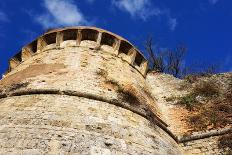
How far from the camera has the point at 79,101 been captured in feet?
22.6

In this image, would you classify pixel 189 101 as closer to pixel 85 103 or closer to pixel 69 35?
pixel 69 35

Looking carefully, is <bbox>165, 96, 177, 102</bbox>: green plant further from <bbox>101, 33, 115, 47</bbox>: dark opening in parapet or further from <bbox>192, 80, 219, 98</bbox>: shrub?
<bbox>101, 33, 115, 47</bbox>: dark opening in parapet

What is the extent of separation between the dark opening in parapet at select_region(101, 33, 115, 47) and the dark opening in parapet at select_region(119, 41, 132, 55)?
300 mm

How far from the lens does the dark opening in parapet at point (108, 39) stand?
997 cm

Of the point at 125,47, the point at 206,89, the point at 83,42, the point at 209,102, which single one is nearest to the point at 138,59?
the point at 125,47

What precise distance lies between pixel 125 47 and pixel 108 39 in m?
0.59

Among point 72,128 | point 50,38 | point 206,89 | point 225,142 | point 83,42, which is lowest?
point 72,128

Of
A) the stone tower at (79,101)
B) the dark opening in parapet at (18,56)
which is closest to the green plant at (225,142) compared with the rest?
the stone tower at (79,101)

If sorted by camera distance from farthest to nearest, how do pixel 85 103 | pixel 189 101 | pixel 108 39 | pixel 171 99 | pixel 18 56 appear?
pixel 18 56
pixel 171 99
pixel 108 39
pixel 189 101
pixel 85 103

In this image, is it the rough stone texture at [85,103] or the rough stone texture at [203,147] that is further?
the rough stone texture at [203,147]

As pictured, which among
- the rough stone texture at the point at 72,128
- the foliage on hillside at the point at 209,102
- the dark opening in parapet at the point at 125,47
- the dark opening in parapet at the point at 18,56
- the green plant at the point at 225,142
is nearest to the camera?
the rough stone texture at the point at 72,128

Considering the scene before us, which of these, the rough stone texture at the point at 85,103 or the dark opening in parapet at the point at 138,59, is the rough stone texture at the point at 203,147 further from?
the dark opening in parapet at the point at 138,59

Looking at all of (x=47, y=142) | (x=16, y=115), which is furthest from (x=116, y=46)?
(x=47, y=142)

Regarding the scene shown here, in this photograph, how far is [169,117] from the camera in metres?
9.45
